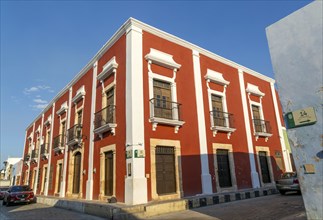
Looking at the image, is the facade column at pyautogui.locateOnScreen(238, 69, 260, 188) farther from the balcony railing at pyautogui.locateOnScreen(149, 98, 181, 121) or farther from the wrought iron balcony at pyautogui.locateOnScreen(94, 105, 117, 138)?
the wrought iron balcony at pyautogui.locateOnScreen(94, 105, 117, 138)

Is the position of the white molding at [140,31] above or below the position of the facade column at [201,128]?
above

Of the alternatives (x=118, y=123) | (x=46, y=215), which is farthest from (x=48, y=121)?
(x=46, y=215)

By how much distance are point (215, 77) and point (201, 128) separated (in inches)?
148

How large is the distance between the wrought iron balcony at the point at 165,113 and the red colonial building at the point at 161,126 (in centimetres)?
5

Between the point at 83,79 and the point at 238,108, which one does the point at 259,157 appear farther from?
the point at 83,79

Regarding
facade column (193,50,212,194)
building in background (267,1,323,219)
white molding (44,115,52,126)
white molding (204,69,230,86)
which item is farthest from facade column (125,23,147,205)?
white molding (44,115,52,126)

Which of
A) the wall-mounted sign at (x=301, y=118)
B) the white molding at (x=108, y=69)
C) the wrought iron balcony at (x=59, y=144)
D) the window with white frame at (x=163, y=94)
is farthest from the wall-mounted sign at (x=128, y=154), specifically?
the wrought iron balcony at (x=59, y=144)

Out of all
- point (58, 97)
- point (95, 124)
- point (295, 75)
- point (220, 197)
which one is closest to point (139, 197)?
point (220, 197)

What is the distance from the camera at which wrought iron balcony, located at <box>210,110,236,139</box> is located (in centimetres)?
1354

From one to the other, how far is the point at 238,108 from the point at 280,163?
5894 millimetres

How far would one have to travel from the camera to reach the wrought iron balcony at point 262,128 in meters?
16.4

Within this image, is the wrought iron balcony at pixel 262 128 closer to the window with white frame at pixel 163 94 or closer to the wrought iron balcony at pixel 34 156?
the window with white frame at pixel 163 94

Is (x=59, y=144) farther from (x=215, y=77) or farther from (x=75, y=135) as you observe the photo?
(x=215, y=77)

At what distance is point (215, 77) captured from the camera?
1477 cm
